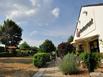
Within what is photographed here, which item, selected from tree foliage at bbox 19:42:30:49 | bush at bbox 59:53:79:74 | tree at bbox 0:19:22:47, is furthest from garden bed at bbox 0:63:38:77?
tree foliage at bbox 19:42:30:49

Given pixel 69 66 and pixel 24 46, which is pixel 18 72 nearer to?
pixel 69 66

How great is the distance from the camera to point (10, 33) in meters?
97.1

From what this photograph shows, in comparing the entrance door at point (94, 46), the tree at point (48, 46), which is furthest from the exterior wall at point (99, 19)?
the tree at point (48, 46)

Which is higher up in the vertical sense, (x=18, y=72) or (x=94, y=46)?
(x=94, y=46)

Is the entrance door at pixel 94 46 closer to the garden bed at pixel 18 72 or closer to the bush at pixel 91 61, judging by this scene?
the garden bed at pixel 18 72

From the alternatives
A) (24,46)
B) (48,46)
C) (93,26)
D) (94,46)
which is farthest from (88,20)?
(24,46)

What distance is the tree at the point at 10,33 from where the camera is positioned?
95375 millimetres

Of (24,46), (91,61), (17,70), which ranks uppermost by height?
(24,46)

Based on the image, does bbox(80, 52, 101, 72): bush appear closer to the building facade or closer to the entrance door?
the building facade

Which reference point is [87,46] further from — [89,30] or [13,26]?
[13,26]

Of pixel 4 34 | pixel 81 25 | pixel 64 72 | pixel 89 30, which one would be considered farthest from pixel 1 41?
pixel 64 72

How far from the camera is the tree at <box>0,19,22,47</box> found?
95375 mm

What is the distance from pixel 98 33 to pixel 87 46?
23.4ft

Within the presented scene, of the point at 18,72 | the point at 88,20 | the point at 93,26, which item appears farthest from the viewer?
the point at 88,20
